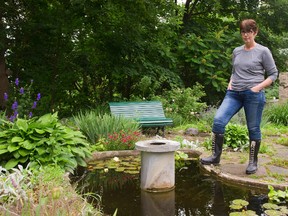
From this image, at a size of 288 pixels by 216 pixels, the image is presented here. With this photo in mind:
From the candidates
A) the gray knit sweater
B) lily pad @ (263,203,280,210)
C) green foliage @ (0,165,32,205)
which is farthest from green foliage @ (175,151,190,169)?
green foliage @ (0,165,32,205)

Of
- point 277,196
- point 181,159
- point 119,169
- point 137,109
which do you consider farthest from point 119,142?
point 277,196

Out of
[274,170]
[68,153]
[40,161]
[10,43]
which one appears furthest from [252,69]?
[10,43]

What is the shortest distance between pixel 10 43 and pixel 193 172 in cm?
561

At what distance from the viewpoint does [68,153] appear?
4.50m

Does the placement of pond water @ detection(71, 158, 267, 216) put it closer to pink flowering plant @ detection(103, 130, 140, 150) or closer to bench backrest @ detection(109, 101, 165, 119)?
pink flowering plant @ detection(103, 130, 140, 150)

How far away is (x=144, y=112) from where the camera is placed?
27.0 ft

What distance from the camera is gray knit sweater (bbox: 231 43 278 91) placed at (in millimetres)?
4523

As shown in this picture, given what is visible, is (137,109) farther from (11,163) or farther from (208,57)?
(11,163)

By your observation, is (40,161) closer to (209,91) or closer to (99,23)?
(99,23)

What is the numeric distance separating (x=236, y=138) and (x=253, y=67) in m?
2.06

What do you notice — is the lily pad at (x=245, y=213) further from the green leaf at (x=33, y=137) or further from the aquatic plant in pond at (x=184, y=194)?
the green leaf at (x=33, y=137)

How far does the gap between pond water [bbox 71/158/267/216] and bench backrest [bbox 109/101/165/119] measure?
291 centimetres

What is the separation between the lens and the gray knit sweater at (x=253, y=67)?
14.8ft

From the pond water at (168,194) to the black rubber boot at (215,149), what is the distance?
0.57 feet
